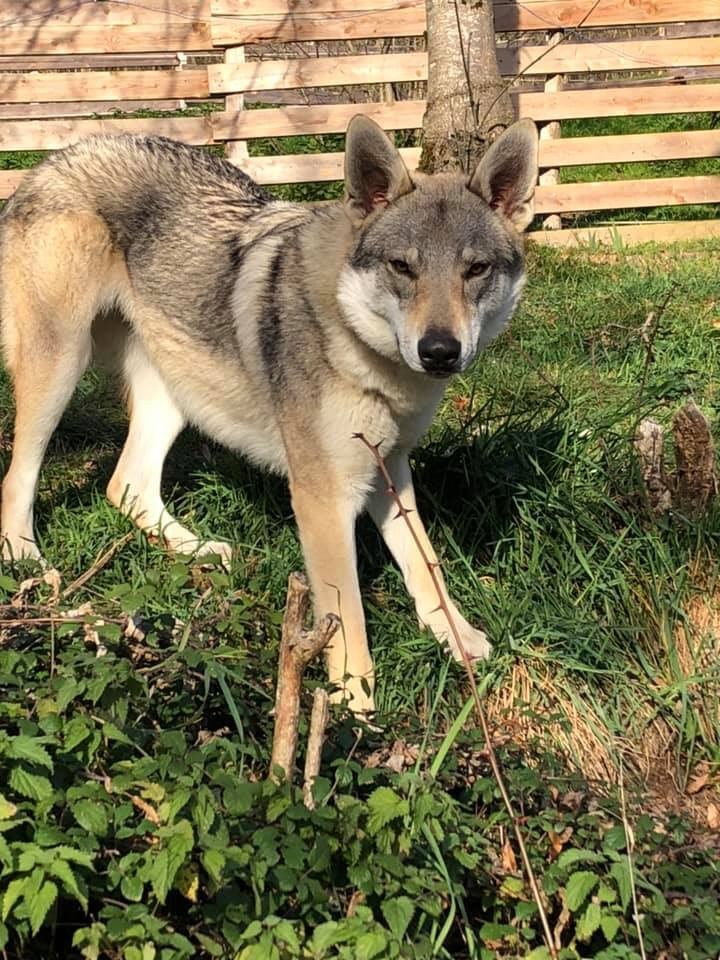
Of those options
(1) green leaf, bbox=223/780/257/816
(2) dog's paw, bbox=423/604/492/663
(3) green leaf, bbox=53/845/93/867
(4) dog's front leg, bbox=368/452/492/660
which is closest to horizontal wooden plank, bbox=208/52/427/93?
(4) dog's front leg, bbox=368/452/492/660

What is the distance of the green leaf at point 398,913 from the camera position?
6.99ft

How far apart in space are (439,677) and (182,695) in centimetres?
108

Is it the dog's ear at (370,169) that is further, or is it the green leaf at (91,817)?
the dog's ear at (370,169)

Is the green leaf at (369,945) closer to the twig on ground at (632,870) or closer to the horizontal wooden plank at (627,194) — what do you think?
the twig on ground at (632,870)

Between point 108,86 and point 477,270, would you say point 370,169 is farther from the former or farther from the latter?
point 108,86

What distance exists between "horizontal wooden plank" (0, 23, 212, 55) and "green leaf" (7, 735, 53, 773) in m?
8.53

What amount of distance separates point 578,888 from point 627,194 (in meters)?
8.19

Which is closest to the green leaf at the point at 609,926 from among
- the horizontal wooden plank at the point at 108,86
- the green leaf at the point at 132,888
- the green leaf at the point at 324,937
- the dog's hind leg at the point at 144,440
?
the green leaf at the point at 324,937

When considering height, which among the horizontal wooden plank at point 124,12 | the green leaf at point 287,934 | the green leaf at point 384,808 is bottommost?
the green leaf at point 287,934

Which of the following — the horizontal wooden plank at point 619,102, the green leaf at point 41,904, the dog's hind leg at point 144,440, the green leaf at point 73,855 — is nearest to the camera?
the green leaf at point 41,904

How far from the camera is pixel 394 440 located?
12.2 ft

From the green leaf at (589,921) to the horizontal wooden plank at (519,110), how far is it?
26.0ft

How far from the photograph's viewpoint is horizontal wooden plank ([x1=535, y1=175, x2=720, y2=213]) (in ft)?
30.7

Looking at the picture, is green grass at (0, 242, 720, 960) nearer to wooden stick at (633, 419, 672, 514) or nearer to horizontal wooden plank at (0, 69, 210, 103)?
wooden stick at (633, 419, 672, 514)
